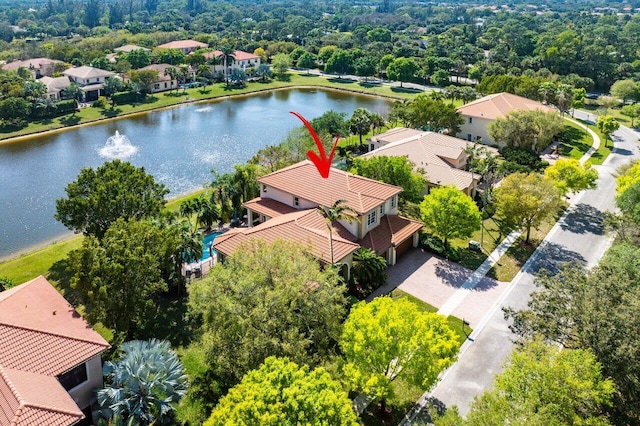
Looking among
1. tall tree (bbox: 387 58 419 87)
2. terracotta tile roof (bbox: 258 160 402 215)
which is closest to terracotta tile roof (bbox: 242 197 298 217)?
terracotta tile roof (bbox: 258 160 402 215)

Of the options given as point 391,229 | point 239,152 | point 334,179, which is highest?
point 334,179

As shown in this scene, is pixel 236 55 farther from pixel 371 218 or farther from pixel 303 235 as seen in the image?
pixel 303 235

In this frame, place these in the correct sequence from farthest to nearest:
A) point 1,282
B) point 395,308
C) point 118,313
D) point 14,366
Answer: point 1,282
point 118,313
point 395,308
point 14,366

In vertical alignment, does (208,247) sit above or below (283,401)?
below

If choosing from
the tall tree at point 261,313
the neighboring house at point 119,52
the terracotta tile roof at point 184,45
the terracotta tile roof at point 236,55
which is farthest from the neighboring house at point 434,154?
the terracotta tile roof at point 184,45

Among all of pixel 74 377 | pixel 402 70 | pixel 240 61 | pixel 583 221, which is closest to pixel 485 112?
pixel 583 221

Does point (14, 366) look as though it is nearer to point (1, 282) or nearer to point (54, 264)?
→ point (1, 282)

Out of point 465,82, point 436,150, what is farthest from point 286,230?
point 465,82
